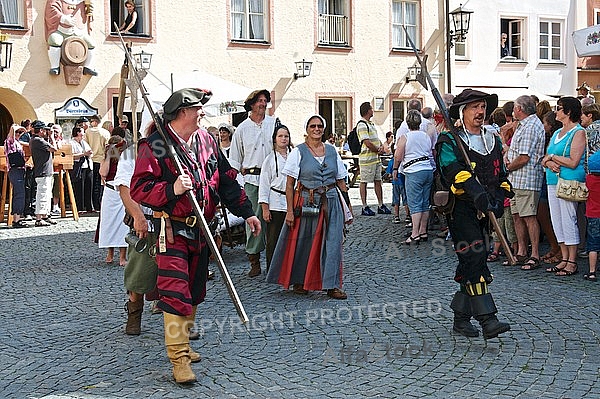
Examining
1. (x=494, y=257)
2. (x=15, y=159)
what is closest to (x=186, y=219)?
(x=494, y=257)

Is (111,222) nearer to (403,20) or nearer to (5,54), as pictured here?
(5,54)

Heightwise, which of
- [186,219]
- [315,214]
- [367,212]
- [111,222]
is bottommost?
[367,212]

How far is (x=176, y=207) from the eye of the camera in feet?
17.7

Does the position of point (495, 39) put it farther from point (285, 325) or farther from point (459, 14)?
point (285, 325)

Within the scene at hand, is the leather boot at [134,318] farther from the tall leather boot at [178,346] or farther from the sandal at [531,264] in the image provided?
the sandal at [531,264]

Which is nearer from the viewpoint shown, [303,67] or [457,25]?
[303,67]

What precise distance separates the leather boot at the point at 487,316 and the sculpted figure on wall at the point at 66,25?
591 inches

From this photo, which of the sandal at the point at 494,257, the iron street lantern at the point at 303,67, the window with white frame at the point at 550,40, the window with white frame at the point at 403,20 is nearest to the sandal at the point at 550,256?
the sandal at the point at 494,257

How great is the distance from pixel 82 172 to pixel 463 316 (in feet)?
38.4

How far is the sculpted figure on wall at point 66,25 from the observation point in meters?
19.0

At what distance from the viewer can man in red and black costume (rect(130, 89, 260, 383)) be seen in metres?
5.36

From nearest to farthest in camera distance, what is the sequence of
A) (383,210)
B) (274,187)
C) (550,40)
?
(274,187)
(383,210)
(550,40)

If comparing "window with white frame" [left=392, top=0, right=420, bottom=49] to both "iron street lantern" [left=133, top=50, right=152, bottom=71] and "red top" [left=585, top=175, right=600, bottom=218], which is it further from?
"red top" [left=585, top=175, right=600, bottom=218]

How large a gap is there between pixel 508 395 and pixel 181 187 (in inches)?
91.4
